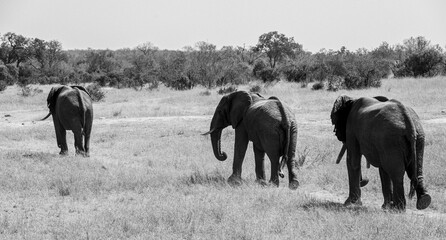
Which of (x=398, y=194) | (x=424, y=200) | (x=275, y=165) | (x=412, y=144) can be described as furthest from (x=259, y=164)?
(x=424, y=200)

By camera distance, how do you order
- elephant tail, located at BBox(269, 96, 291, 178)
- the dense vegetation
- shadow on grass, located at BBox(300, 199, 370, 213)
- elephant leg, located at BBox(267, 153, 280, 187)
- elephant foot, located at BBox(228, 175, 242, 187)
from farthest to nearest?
the dense vegetation
elephant foot, located at BBox(228, 175, 242, 187)
elephant leg, located at BBox(267, 153, 280, 187)
elephant tail, located at BBox(269, 96, 291, 178)
shadow on grass, located at BBox(300, 199, 370, 213)

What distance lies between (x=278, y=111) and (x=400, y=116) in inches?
104

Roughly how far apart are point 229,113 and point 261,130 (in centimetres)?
143

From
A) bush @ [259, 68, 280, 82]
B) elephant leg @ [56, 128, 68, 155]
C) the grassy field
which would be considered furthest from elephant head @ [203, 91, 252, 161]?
bush @ [259, 68, 280, 82]

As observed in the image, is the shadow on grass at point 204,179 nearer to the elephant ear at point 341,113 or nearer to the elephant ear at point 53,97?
the elephant ear at point 341,113

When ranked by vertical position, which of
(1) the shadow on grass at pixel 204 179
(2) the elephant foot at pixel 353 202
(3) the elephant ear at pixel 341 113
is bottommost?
(1) the shadow on grass at pixel 204 179

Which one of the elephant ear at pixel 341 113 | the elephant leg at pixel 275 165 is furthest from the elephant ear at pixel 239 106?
the elephant ear at pixel 341 113

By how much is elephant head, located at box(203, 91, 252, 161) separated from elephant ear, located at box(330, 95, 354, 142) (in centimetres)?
216

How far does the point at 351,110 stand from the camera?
7.89 meters

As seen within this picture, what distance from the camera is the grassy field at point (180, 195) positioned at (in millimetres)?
6172

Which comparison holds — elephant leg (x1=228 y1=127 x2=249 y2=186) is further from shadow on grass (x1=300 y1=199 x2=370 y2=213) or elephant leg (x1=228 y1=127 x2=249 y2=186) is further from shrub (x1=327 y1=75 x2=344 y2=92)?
shrub (x1=327 y1=75 x2=344 y2=92)

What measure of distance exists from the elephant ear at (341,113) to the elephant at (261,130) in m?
0.94

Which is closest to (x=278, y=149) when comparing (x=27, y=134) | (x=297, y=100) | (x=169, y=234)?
(x=169, y=234)

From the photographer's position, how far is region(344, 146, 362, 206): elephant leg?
7.68m
